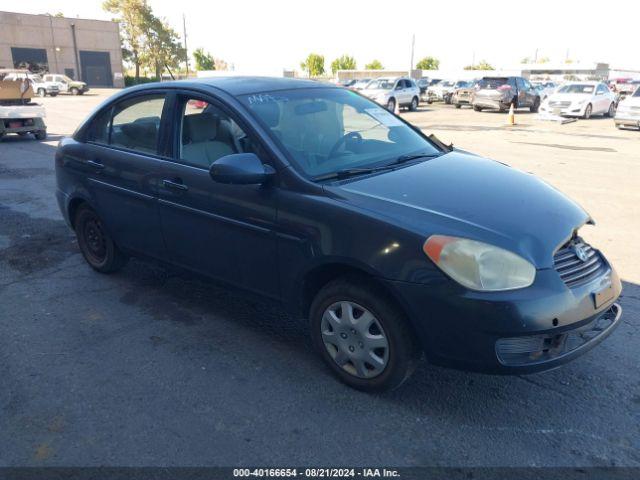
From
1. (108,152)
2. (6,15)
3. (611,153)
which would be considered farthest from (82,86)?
(108,152)

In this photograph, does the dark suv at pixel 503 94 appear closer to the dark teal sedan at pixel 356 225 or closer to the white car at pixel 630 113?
the white car at pixel 630 113

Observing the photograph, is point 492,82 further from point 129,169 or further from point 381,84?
point 129,169

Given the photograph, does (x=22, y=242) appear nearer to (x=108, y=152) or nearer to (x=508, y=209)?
(x=108, y=152)

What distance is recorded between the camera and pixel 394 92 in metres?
27.3

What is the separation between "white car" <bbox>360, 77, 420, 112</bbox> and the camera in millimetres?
26641

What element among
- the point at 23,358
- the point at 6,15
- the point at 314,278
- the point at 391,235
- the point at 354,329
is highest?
the point at 6,15

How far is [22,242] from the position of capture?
19.8 feet

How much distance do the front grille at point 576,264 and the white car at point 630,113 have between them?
1755 centimetres

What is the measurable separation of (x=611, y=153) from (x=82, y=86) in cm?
4260

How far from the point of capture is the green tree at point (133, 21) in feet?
222

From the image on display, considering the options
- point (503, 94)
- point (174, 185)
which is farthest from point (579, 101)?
point (174, 185)

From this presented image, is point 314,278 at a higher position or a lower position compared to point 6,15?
lower

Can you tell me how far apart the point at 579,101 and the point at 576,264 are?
22.4 m

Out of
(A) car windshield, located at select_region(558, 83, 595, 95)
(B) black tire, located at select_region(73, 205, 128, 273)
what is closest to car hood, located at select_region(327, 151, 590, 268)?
(B) black tire, located at select_region(73, 205, 128, 273)
